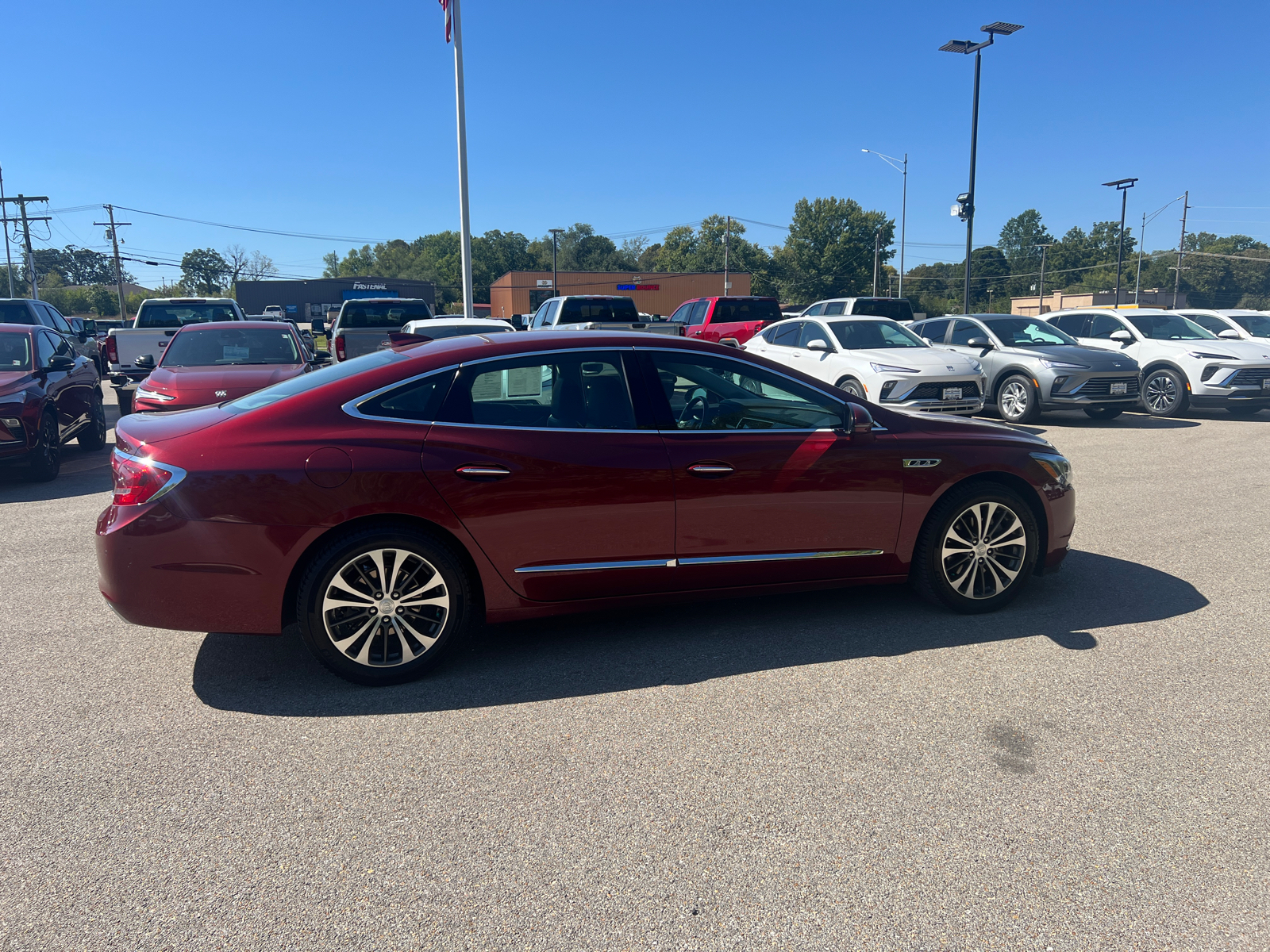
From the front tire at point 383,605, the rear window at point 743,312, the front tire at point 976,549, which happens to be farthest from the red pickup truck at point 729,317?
the front tire at point 383,605

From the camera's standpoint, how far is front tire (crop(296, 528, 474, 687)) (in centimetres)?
384

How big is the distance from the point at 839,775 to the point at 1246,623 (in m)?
3.03

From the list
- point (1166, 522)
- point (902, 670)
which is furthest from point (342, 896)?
point (1166, 522)

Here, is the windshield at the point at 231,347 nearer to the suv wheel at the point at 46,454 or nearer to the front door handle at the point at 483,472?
the suv wheel at the point at 46,454

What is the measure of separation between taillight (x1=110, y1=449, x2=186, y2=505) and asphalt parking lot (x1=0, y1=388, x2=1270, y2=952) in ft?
3.07

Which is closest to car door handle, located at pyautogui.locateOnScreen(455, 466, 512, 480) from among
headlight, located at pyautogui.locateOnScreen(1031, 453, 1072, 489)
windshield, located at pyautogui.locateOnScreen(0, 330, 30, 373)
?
headlight, located at pyautogui.locateOnScreen(1031, 453, 1072, 489)

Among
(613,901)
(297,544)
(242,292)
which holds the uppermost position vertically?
(242,292)

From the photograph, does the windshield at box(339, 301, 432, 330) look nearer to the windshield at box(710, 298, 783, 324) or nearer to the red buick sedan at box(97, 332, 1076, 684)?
the windshield at box(710, 298, 783, 324)

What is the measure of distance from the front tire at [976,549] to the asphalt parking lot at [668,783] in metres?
0.16

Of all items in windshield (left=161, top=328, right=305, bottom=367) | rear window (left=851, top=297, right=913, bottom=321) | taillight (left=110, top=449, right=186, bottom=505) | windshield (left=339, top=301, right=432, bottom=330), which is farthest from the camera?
rear window (left=851, top=297, right=913, bottom=321)

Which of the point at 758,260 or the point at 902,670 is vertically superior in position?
the point at 758,260

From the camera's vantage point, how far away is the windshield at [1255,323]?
15992mm

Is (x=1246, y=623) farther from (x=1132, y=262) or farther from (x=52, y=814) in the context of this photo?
(x=1132, y=262)

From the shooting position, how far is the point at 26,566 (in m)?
5.94
